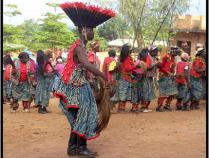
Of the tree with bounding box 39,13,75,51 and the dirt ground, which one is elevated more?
the tree with bounding box 39,13,75,51

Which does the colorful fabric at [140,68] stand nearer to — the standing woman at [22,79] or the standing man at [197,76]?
the standing man at [197,76]

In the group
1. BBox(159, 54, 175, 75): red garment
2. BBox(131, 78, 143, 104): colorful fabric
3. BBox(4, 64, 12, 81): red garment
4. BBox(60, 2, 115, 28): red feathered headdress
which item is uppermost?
BBox(60, 2, 115, 28): red feathered headdress

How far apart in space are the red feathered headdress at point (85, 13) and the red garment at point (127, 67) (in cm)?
405

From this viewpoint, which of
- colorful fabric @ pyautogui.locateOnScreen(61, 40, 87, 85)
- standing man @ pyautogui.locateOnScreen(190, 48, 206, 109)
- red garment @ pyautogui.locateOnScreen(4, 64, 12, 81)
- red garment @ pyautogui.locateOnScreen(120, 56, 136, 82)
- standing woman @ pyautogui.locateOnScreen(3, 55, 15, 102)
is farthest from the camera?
red garment @ pyautogui.locateOnScreen(4, 64, 12, 81)

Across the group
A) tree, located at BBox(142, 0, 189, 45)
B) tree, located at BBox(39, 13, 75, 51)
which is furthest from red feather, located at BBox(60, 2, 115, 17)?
tree, located at BBox(39, 13, 75, 51)

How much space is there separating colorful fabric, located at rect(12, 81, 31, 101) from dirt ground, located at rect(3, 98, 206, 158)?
1.42 ft

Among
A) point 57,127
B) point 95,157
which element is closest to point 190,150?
point 95,157

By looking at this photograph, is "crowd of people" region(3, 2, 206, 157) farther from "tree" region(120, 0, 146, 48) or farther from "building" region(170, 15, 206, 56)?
"building" region(170, 15, 206, 56)

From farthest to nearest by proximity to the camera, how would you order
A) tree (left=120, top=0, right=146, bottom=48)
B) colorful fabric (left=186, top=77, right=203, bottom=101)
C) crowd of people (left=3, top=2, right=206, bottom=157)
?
1. tree (left=120, top=0, right=146, bottom=48)
2. colorful fabric (left=186, top=77, right=203, bottom=101)
3. crowd of people (left=3, top=2, right=206, bottom=157)

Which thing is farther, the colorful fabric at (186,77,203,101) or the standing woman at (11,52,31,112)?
the colorful fabric at (186,77,203,101)

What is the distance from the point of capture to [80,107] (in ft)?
17.6

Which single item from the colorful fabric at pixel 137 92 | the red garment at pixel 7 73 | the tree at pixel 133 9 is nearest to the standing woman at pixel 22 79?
the red garment at pixel 7 73

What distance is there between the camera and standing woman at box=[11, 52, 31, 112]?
9.76 meters

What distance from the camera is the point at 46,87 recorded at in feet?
33.2
